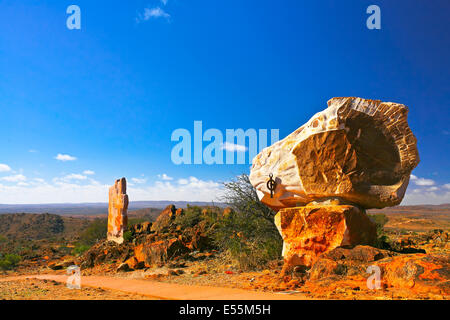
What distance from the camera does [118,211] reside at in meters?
14.6

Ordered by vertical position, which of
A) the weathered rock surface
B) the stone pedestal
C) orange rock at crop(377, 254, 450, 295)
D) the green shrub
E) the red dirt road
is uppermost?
the weathered rock surface

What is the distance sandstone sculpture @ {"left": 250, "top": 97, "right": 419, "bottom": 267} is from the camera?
20.9ft

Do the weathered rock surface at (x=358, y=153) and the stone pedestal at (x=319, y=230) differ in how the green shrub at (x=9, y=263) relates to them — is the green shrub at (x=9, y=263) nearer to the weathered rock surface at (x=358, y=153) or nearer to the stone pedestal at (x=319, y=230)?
the stone pedestal at (x=319, y=230)

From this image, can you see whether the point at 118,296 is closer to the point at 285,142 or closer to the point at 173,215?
the point at 285,142

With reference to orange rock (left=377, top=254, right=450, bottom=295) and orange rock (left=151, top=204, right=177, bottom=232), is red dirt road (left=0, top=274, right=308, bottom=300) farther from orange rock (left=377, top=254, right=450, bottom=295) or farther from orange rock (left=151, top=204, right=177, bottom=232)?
orange rock (left=151, top=204, right=177, bottom=232)

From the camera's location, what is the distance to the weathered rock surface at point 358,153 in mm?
6402

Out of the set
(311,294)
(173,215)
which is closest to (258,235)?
(311,294)

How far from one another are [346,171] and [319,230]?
1299 mm

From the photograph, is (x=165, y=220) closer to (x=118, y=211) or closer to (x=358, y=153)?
(x=118, y=211)

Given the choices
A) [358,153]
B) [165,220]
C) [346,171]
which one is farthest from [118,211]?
[358,153]

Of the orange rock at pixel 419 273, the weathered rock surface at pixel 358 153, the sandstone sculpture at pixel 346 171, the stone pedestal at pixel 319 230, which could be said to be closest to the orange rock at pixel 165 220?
the stone pedestal at pixel 319 230

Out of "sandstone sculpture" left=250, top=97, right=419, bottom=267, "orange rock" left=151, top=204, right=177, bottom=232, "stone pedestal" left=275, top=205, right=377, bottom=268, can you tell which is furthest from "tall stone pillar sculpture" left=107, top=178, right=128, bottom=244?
"sandstone sculpture" left=250, top=97, right=419, bottom=267

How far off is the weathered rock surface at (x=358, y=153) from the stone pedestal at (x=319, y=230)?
0.41m

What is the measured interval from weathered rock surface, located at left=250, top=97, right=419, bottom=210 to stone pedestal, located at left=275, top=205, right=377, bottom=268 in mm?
412
